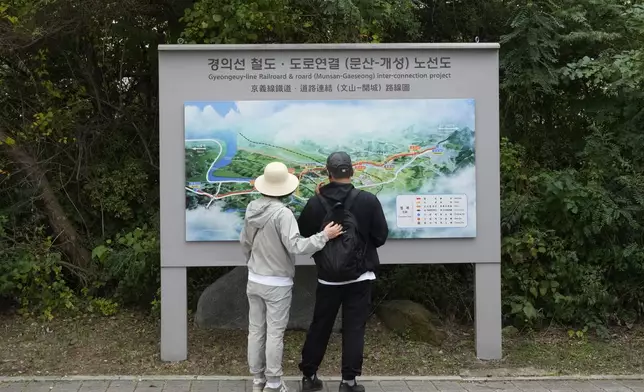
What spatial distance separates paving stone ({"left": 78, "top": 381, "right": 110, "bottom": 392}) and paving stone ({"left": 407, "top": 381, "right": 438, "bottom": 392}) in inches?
99.5

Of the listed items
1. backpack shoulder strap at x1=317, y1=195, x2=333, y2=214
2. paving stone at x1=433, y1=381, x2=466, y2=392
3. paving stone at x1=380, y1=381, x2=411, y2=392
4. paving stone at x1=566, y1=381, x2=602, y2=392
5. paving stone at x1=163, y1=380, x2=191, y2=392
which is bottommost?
paving stone at x1=566, y1=381, x2=602, y2=392

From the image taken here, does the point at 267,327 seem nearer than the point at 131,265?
Yes

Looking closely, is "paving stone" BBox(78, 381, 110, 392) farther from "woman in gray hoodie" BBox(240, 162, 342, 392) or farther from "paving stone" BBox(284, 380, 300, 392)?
"paving stone" BBox(284, 380, 300, 392)

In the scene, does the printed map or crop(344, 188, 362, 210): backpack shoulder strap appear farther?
the printed map

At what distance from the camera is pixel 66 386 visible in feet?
18.6

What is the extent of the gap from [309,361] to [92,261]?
366cm

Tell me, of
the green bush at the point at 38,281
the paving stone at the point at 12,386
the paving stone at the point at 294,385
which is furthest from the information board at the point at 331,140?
the green bush at the point at 38,281

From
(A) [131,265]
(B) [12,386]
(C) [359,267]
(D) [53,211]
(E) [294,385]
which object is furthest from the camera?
(D) [53,211]

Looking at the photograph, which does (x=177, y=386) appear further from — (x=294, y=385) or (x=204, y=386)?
(x=294, y=385)

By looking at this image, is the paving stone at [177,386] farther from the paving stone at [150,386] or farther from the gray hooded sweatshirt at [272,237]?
the gray hooded sweatshirt at [272,237]

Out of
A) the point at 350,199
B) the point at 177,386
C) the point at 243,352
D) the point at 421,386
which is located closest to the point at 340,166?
the point at 350,199

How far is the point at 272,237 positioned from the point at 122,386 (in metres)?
1.85

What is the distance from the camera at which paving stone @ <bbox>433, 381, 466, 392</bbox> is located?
5711mm

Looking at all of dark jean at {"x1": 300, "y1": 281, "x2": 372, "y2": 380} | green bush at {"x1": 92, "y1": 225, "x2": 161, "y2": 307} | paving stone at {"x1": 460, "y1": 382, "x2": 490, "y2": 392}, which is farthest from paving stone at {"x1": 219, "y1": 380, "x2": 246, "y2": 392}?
green bush at {"x1": 92, "y1": 225, "x2": 161, "y2": 307}
